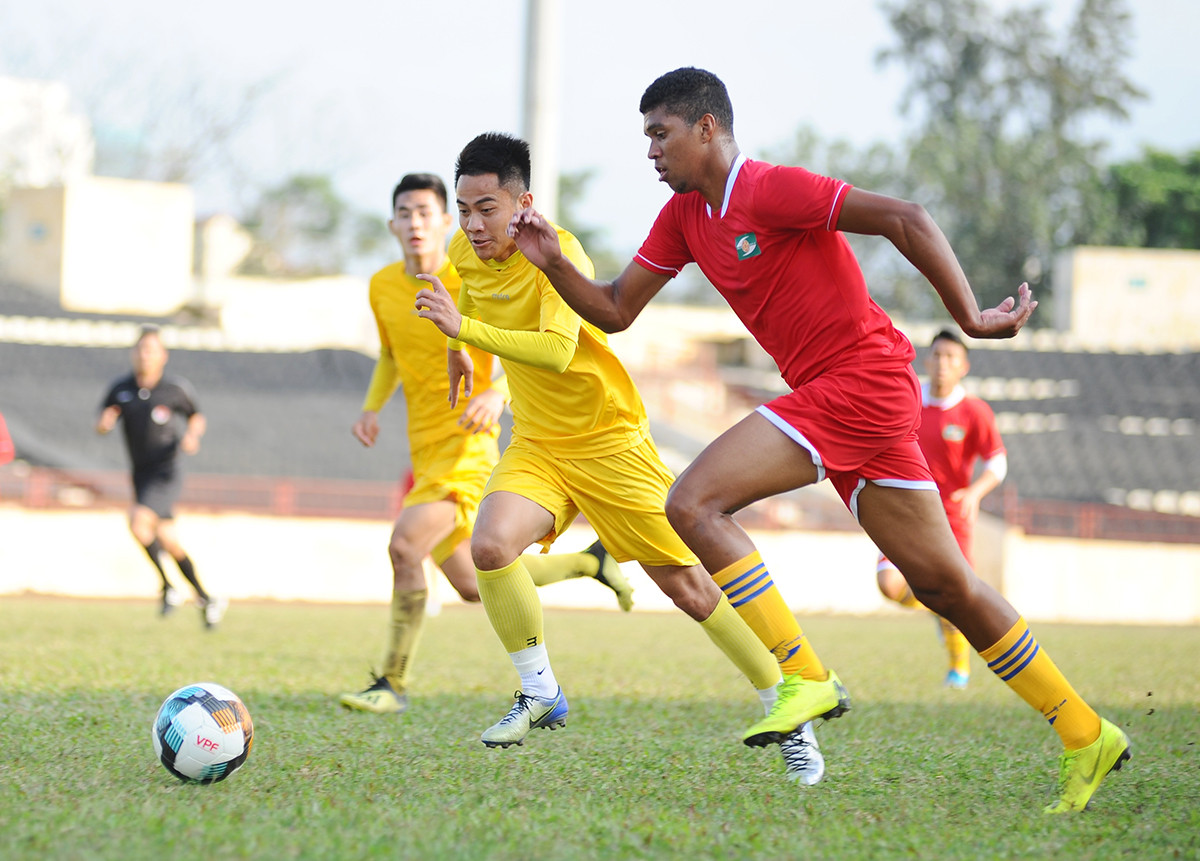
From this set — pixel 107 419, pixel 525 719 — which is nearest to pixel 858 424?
pixel 525 719

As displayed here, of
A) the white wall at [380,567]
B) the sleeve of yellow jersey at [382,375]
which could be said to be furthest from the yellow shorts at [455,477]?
the white wall at [380,567]

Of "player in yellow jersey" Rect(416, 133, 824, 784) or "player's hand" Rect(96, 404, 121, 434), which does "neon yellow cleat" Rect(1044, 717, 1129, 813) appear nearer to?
"player in yellow jersey" Rect(416, 133, 824, 784)

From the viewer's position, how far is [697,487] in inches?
165

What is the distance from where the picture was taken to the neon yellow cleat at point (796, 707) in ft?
13.2

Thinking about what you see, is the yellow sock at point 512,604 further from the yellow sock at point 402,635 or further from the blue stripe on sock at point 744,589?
the yellow sock at point 402,635

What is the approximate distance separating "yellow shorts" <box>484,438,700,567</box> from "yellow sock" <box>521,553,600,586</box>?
32.9 inches

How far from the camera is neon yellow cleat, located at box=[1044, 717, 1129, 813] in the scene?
4043mm

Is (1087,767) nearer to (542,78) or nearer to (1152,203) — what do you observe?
(542,78)

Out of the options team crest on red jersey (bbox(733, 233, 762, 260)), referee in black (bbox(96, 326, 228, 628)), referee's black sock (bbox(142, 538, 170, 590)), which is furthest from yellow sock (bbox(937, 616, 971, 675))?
referee's black sock (bbox(142, 538, 170, 590))

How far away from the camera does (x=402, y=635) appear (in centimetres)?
635

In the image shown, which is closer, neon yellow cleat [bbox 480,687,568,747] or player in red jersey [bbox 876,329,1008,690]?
neon yellow cleat [bbox 480,687,568,747]

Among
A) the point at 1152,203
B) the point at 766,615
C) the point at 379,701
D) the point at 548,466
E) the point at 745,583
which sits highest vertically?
the point at 1152,203

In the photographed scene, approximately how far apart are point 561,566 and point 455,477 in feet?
2.52

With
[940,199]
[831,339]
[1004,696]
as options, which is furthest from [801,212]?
[940,199]
